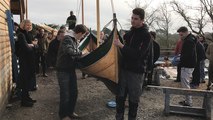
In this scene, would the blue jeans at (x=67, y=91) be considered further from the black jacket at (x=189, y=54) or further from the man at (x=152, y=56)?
the black jacket at (x=189, y=54)

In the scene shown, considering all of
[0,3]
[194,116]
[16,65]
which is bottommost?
[194,116]

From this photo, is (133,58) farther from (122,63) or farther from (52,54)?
(52,54)

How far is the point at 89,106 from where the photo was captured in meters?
7.79

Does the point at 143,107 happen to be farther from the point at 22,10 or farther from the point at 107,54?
the point at 22,10

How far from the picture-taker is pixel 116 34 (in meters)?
5.85

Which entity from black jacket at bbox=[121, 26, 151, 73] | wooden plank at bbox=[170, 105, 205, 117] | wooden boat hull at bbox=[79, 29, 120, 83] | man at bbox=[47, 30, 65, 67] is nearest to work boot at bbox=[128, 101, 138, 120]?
wooden boat hull at bbox=[79, 29, 120, 83]

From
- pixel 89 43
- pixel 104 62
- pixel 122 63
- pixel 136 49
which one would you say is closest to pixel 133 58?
pixel 136 49

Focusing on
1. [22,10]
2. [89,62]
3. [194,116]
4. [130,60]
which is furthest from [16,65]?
[22,10]

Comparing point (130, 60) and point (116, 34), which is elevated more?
point (116, 34)

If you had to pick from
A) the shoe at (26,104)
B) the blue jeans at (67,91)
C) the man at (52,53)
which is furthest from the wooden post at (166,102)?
the shoe at (26,104)

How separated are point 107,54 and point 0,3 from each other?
281cm

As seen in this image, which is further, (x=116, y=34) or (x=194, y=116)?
(x=194, y=116)

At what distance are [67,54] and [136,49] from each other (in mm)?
1338

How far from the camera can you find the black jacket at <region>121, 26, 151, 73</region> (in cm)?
528
